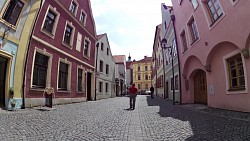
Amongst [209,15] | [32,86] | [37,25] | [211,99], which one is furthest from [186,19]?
[32,86]

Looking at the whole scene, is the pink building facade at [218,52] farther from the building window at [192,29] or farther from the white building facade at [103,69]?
the white building facade at [103,69]

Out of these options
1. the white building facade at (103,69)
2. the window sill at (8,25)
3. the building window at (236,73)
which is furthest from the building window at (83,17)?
the building window at (236,73)

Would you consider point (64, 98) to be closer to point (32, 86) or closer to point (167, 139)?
point (32, 86)

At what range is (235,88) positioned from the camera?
882 cm

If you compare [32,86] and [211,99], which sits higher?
[32,86]

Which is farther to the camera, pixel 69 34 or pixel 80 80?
pixel 80 80

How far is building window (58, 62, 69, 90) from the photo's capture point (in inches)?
604

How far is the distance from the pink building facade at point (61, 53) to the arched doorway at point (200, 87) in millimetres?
9567

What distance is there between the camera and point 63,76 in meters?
15.8

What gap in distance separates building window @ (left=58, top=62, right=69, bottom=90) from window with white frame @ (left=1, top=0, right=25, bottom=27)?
5.37 metres

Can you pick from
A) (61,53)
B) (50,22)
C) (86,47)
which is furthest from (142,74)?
(50,22)

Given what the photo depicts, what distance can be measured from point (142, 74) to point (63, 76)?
60.3 meters

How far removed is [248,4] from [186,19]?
722 centimetres

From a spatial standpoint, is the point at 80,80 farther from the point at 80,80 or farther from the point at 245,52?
the point at 245,52
